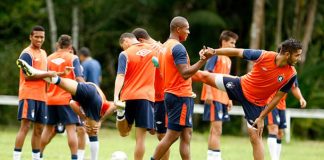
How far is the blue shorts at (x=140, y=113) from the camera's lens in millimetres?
12500

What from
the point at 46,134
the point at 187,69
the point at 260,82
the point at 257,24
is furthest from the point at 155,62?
the point at 257,24

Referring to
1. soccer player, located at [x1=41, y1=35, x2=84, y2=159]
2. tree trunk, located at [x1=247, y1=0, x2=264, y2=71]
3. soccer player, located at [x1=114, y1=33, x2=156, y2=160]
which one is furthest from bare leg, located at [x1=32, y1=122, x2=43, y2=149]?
tree trunk, located at [x1=247, y1=0, x2=264, y2=71]

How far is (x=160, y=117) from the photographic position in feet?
43.7

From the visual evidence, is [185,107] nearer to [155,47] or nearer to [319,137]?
[155,47]

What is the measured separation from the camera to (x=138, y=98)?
12547 millimetres

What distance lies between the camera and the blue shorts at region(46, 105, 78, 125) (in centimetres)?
1435

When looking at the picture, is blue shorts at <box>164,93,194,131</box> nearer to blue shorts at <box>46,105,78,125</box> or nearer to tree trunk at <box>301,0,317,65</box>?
blue shorts at <box>46,105,78,125</box>

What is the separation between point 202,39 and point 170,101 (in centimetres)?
1985

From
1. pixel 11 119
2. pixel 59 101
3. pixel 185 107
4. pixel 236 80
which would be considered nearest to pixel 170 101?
pixel 185 107

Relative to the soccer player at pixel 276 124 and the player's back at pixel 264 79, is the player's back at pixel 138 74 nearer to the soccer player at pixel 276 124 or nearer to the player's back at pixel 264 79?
the player's back at pixel 264 79

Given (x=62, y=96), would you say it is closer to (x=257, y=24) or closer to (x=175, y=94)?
(x=175, y=94)

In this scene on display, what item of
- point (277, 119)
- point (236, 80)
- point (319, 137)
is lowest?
point (319, 137)

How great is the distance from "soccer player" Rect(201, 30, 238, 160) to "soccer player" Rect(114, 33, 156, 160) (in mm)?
2666

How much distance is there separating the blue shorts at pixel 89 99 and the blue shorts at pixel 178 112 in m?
1.26
